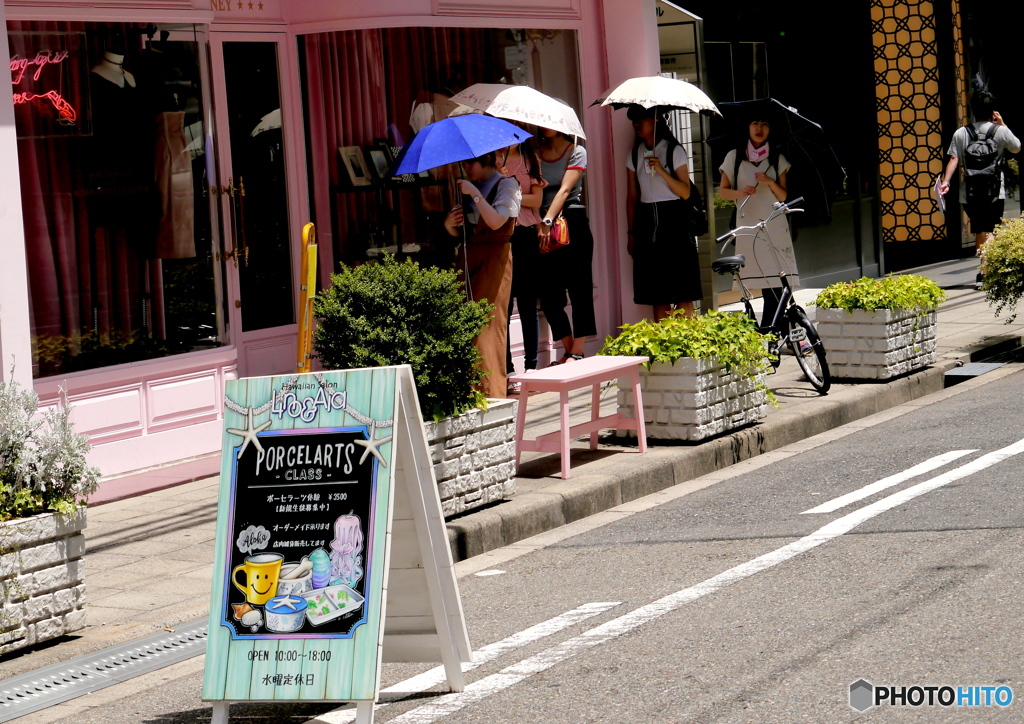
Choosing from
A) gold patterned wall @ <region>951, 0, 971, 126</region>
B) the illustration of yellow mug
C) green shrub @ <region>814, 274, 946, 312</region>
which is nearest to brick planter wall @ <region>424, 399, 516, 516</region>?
the illustration of yellow mug

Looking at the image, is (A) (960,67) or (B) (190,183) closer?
(B) (190,183)

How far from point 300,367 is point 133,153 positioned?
87.9 inches

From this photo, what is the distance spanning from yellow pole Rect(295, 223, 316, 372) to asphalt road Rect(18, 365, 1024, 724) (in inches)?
69.6

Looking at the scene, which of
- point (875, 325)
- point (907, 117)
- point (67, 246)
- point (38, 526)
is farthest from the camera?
point (907, 117)

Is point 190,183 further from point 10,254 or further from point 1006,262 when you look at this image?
point 1006,262

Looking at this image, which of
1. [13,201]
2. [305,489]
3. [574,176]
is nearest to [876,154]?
[574,176]

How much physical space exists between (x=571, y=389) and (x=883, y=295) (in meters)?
3.68

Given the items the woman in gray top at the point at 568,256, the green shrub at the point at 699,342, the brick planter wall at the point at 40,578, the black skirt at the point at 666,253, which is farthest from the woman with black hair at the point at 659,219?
the brick planter wall at the point at 40,578

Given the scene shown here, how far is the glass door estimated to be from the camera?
Result: 9.76m

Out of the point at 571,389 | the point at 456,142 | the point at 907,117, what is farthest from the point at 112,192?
the point at 907,117

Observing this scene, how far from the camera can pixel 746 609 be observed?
5.60 m

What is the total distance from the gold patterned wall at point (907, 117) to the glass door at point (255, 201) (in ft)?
37.5

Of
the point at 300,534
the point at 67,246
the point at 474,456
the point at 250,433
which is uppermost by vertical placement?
the point at 67,246

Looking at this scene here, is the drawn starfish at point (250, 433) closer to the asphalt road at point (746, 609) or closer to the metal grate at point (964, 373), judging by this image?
the asphalt road at point (746, 609)
